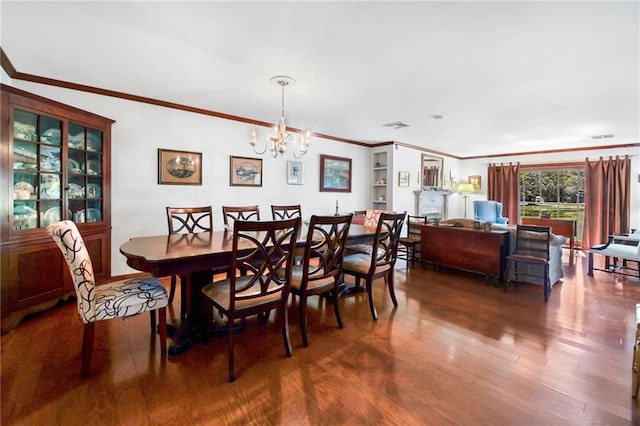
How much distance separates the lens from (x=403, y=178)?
268 inches

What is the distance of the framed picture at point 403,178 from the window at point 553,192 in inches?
129

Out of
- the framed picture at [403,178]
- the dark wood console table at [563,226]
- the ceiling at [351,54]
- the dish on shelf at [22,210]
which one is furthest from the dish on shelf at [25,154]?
the dark wood console table at [563,226]

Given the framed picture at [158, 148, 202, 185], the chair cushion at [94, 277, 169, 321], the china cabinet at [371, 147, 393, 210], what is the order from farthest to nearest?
the china cabinet at [371, 147, 393, 210] → the framed picture at [158, 148, 202, 185] → the chair cushion at [94, 277, 169, 321]

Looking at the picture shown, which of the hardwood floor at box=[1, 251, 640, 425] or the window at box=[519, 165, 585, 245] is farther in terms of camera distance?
the window at box=[519, 165, 585, 245]

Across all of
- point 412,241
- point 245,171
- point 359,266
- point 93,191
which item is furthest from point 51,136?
point 412,241

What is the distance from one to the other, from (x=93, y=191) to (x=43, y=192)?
52cm

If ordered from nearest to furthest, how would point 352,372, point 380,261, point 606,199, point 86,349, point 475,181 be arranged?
point 86,349, point 352,372, point 380,261, point 606,199, point 475,181

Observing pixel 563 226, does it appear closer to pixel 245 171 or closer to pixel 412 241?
pixel 412 241

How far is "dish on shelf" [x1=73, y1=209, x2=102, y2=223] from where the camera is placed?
10.5 feet

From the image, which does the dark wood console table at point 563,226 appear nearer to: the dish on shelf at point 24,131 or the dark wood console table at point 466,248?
the dark wood console table at point 466,248

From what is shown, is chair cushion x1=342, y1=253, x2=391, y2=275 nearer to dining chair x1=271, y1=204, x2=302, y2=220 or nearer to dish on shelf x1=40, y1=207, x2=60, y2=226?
dining chair x1=271, y1=204, x2=302, y2=220

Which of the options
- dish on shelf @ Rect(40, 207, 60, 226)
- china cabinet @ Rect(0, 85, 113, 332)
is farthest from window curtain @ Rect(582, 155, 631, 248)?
dish on shelf @ Rect(40, 207, 60, 226)

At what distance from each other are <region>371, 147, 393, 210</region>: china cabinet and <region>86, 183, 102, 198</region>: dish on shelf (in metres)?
5.17

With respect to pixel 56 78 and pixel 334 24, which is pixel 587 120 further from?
pixel 56 78
